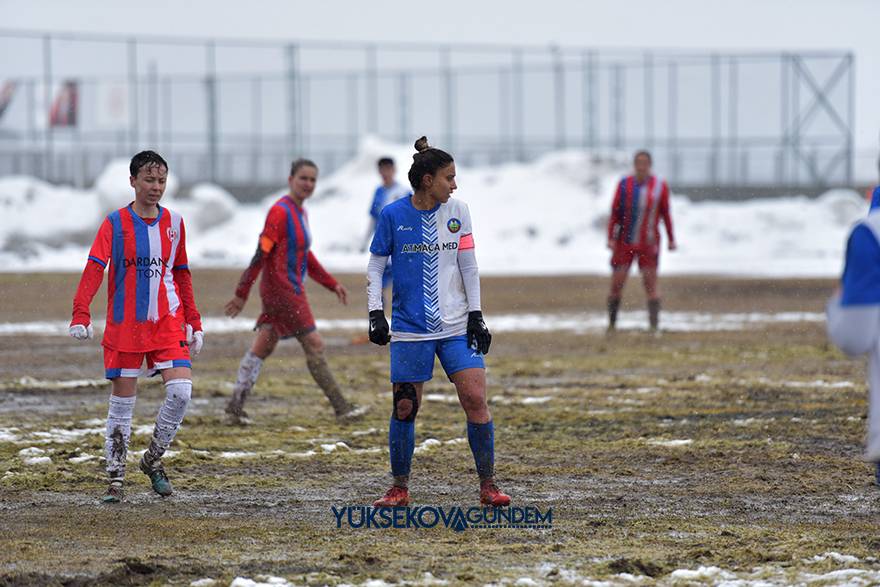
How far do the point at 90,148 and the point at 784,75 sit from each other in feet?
64.1

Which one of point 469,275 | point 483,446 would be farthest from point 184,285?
point 483,446

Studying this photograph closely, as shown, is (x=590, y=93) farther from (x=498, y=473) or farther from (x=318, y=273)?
(x=498, y=473)

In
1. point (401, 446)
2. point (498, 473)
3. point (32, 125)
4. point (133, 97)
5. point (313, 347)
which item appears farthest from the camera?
point (133, 97)

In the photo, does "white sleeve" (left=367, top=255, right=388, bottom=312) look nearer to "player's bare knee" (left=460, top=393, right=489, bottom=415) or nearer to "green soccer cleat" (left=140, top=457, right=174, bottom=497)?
"player's bare knee" (left=460, top=393, right=489, bottom=415)

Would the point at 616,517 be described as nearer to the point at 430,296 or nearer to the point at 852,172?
the point at 430,296

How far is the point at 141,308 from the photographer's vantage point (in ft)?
24.7

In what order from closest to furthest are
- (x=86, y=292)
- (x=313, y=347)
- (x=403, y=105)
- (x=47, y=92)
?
(x=86, y=292)
(x=313, y=347)
(x=47, y=92)
(x=403, y=105)

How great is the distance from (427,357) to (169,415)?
1456 millimetres

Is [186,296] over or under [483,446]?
over

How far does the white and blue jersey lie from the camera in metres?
7.12

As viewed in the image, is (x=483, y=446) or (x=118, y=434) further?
(x=118, y=434)

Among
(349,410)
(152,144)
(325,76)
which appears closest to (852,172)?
(325,76)

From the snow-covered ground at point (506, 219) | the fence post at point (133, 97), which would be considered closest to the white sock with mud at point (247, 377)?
the snow-covered ground at point (506, 219)
